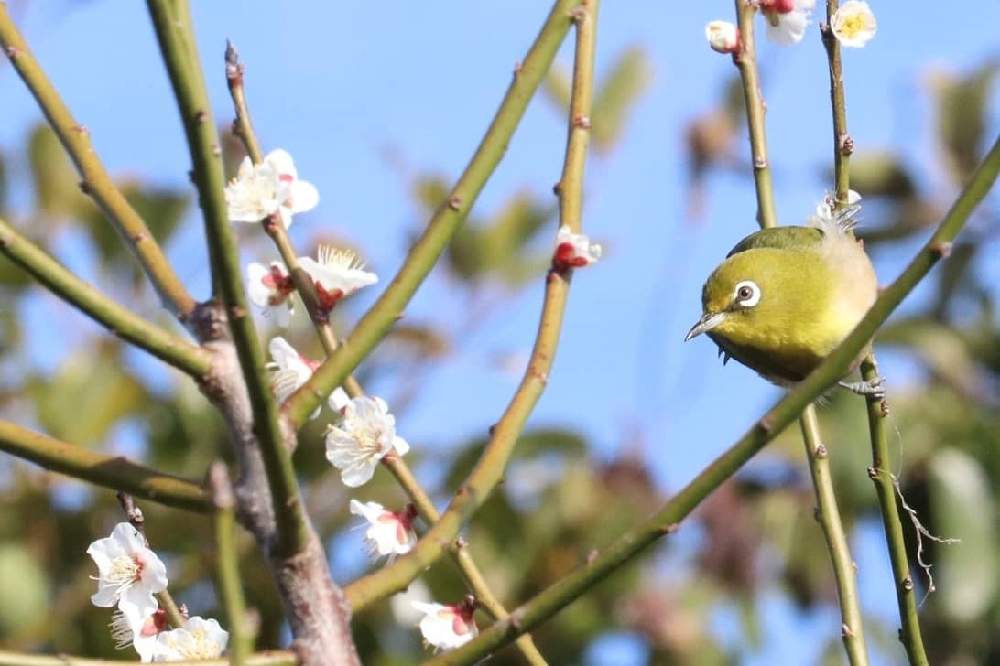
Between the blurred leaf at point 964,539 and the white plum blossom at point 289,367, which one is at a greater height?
the blurred leaf at point 964,539

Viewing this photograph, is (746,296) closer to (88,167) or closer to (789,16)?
(789,16)

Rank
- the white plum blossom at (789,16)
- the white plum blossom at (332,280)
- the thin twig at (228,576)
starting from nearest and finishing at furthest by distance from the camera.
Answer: the thin twig at (228,576), the white plum blossom at (332,280), the white plum blossom at (789,16)

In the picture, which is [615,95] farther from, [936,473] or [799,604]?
[799,604]

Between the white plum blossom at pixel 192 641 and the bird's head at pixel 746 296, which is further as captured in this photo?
the bird's head at pixel 746 296

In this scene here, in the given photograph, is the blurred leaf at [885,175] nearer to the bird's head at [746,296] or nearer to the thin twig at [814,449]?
the bird's head at [746,296]

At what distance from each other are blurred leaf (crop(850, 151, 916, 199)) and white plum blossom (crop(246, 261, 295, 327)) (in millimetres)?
7974

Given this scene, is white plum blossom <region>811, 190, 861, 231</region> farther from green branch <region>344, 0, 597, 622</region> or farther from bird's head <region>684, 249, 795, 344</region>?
green branch <region>344, 0, 597, 622</region>

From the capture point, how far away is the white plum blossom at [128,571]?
5.94ft

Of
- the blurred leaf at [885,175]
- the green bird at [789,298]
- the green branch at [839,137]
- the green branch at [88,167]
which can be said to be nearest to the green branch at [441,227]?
the green branch at [88,167]

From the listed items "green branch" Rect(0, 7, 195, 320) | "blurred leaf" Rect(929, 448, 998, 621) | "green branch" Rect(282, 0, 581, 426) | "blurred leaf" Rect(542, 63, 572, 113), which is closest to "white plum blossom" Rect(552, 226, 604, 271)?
"green branch" Rect(282, 0, 581, 426)

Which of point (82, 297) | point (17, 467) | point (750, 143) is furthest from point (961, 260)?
point (82, 297)

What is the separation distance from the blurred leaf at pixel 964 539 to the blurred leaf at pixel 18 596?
11.8 feet

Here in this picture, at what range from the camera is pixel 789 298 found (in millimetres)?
3643

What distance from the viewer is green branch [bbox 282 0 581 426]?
1.43m
